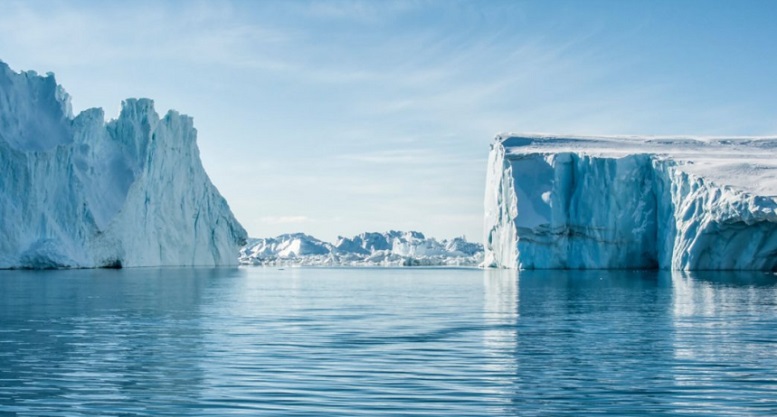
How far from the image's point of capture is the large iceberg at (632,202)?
151 feet

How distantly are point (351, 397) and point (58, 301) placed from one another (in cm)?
1727

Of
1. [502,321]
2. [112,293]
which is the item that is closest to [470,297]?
[502,321]

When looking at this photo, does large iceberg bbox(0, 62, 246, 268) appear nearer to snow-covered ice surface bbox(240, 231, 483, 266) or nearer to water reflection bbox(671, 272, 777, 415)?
snow-covered ice surface bbox(240, 231, 483, 266)

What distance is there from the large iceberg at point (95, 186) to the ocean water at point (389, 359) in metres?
30.8

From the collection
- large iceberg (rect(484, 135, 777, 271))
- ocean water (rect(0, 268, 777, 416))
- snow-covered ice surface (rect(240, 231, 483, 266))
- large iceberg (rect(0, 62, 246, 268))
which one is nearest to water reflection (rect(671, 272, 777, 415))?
ocean water (rect(0, 268, 777, 416))

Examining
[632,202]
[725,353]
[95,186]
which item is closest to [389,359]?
[725,353]

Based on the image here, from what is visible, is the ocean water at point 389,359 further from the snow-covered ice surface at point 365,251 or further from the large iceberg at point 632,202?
the snow-covered ice surface at point 365,251

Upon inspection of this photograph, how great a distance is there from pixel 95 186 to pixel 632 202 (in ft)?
114

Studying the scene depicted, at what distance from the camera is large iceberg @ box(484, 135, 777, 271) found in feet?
151

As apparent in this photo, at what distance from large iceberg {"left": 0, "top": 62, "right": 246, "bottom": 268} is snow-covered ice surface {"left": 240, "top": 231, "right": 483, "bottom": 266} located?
124 feet

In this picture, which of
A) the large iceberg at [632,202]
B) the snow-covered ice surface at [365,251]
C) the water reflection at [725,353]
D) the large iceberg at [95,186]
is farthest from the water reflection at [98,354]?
the snow-covered ice surface at [365,251]

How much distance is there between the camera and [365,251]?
14812 cm

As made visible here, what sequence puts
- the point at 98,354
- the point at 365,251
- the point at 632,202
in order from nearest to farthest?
the point at 98,354 → the point at 632,202 → the point at 365,251

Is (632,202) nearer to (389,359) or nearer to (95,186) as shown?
(95,186)
